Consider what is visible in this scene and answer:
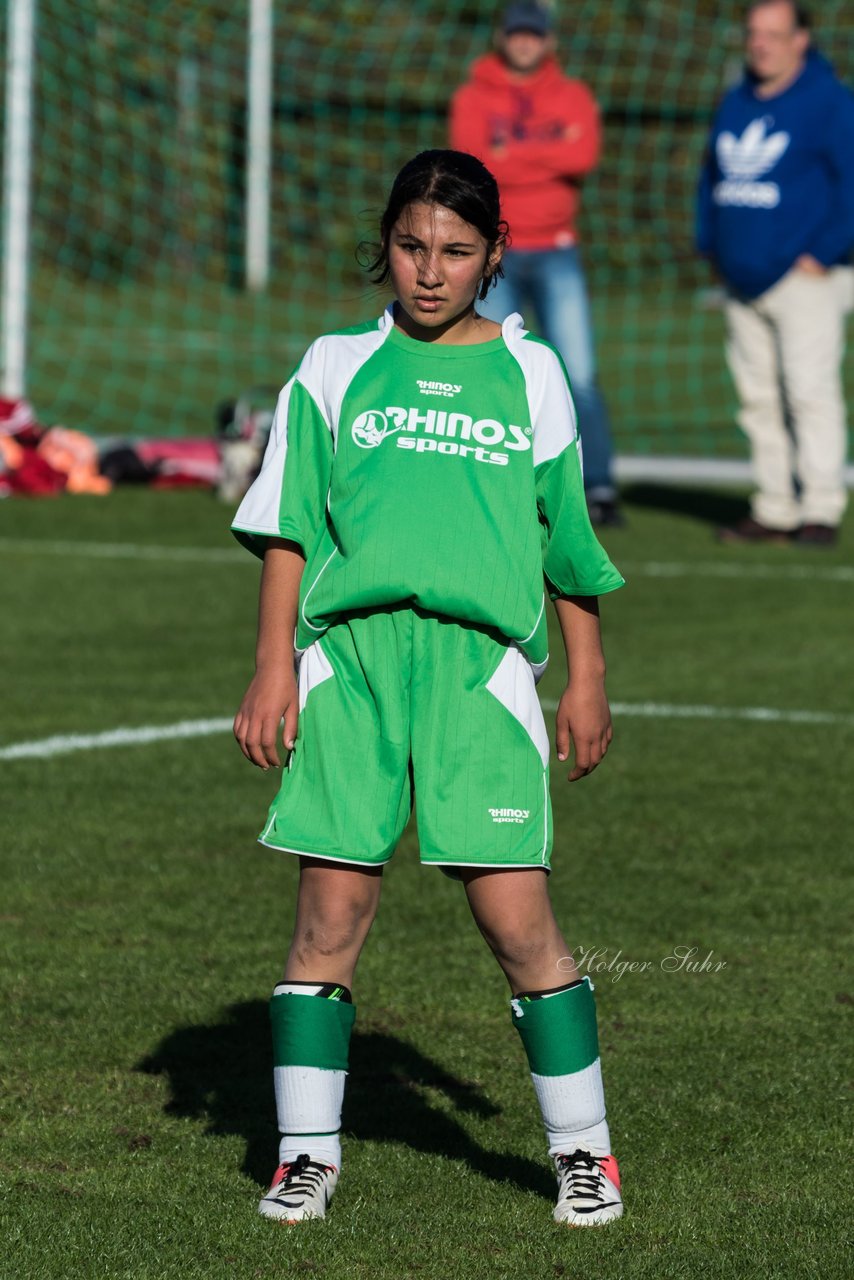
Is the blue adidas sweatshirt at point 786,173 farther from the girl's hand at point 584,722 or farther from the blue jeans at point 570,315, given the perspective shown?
the girl's hand at point 584,722

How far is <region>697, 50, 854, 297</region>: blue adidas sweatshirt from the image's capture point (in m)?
9.83

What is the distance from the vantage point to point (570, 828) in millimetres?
5312

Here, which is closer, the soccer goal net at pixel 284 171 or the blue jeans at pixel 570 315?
the blue jeans at pixel 570 315

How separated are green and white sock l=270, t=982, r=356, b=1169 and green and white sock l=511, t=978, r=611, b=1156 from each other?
26 cm

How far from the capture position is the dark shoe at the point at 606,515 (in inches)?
424

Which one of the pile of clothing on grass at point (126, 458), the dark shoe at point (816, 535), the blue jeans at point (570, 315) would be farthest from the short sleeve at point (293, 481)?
the pile of clothing on grass at point (126, 458)

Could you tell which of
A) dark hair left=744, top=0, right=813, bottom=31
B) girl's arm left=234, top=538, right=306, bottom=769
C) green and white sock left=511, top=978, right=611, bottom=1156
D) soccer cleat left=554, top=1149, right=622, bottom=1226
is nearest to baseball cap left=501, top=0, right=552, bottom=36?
dark hair left=744, top=0, right=813, bottom=31

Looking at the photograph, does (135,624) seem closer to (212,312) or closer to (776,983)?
(776,983)

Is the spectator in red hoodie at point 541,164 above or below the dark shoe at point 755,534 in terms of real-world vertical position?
above

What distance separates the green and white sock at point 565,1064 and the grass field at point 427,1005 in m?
0.13

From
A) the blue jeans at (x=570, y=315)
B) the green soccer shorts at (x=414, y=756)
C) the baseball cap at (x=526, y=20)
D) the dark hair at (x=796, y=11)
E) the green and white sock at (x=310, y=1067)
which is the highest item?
the baseball cap at (x=526, y=20)

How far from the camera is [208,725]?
6316 millimetres

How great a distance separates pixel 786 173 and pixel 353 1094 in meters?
7.06

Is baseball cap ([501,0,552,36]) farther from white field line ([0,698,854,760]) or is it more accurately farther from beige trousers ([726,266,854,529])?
white field line ([0,698,854,760])
